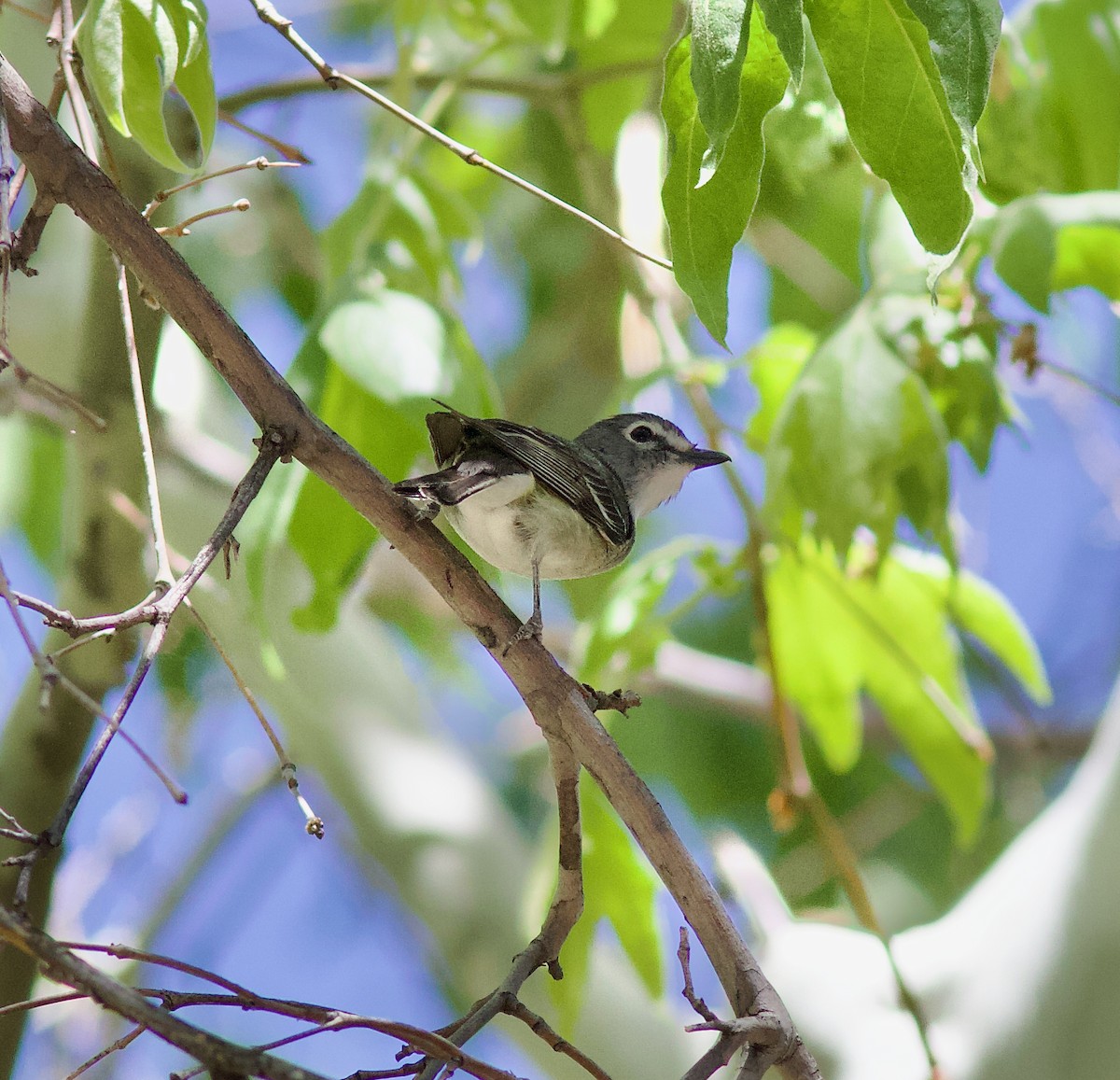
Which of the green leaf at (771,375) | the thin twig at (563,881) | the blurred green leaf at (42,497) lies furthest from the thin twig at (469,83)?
the thin twig at (563,881)

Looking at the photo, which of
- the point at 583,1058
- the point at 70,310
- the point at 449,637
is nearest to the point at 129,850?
the point at 449,637

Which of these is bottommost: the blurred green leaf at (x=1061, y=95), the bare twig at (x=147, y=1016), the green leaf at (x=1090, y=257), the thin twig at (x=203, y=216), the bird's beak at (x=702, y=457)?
the bare twig at (x=147, y=1016)

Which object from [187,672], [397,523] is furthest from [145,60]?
[187,672]

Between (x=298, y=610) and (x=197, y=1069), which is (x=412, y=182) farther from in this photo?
(x=197, y=1069)

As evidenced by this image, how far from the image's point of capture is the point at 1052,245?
2055 millimetres

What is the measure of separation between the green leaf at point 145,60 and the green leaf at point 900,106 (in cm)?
69

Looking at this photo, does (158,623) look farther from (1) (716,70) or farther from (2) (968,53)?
(2) (968,53)

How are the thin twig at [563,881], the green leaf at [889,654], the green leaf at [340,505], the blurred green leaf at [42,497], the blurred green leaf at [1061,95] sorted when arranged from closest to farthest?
the thin twig at [563,881] → the green leaf at [340,505] → the blurred green leaf at [1061,95] → the green leaf at [889,654] → the blurred green leaf at [42,497]

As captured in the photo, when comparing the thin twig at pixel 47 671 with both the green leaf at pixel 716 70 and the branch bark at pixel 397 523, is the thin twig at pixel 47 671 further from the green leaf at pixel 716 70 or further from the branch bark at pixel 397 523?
the green leaf at pixel 716 70

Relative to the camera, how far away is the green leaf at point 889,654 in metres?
2.77

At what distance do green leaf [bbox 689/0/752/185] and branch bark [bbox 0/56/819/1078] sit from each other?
0.49 metres

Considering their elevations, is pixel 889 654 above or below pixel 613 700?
above

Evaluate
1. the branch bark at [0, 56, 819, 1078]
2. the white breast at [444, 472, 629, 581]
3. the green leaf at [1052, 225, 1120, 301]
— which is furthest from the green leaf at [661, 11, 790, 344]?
the green leaf at [1052, 225, 1120, 301]

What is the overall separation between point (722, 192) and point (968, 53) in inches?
10.3
